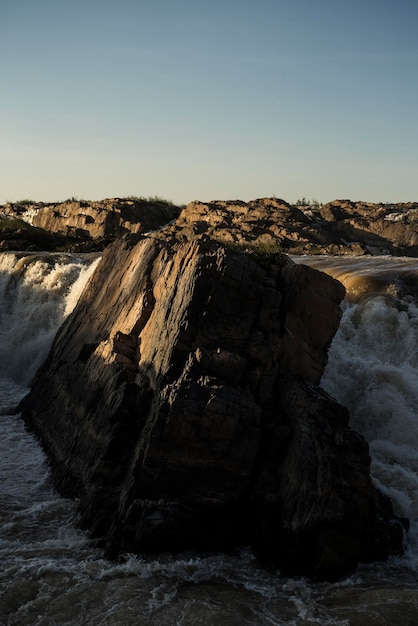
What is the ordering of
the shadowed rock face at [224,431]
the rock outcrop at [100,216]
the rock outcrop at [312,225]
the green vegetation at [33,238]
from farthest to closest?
the rock outcrop at [100,216] → the green vegetation at [33,238] → the rock outcrop at [312,225] → the shadowed rock face at [224,431]

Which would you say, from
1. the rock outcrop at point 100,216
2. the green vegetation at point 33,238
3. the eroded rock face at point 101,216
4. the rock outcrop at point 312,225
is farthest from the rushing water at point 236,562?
the eroded rock face at point 101,216

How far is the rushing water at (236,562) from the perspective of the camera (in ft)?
32.9

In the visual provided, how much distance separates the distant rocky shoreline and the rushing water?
Result: 18.5m

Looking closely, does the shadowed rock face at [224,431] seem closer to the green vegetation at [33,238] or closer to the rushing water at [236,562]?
the rushing water at [236,562]

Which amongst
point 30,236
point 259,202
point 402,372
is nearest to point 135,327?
point 402,372

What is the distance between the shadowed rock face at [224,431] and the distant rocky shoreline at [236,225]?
75.3 feet

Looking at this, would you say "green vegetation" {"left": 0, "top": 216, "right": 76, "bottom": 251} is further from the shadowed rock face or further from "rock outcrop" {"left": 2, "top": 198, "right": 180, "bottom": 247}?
the shadowed rock face

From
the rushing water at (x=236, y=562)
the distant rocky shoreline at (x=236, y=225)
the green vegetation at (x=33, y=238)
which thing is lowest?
Answer: the rushing water at (x=236, y=562)

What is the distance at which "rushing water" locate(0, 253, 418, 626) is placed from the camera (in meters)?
10.0

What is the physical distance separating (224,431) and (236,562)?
2365mm

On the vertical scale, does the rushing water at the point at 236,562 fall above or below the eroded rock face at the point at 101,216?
below

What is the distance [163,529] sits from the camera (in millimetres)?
11836

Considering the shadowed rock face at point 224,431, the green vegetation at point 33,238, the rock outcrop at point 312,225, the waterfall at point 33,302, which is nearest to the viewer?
the shadowed rock face at point 224,431

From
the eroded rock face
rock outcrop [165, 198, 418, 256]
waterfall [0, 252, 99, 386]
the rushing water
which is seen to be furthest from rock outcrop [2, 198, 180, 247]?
the rushing water
